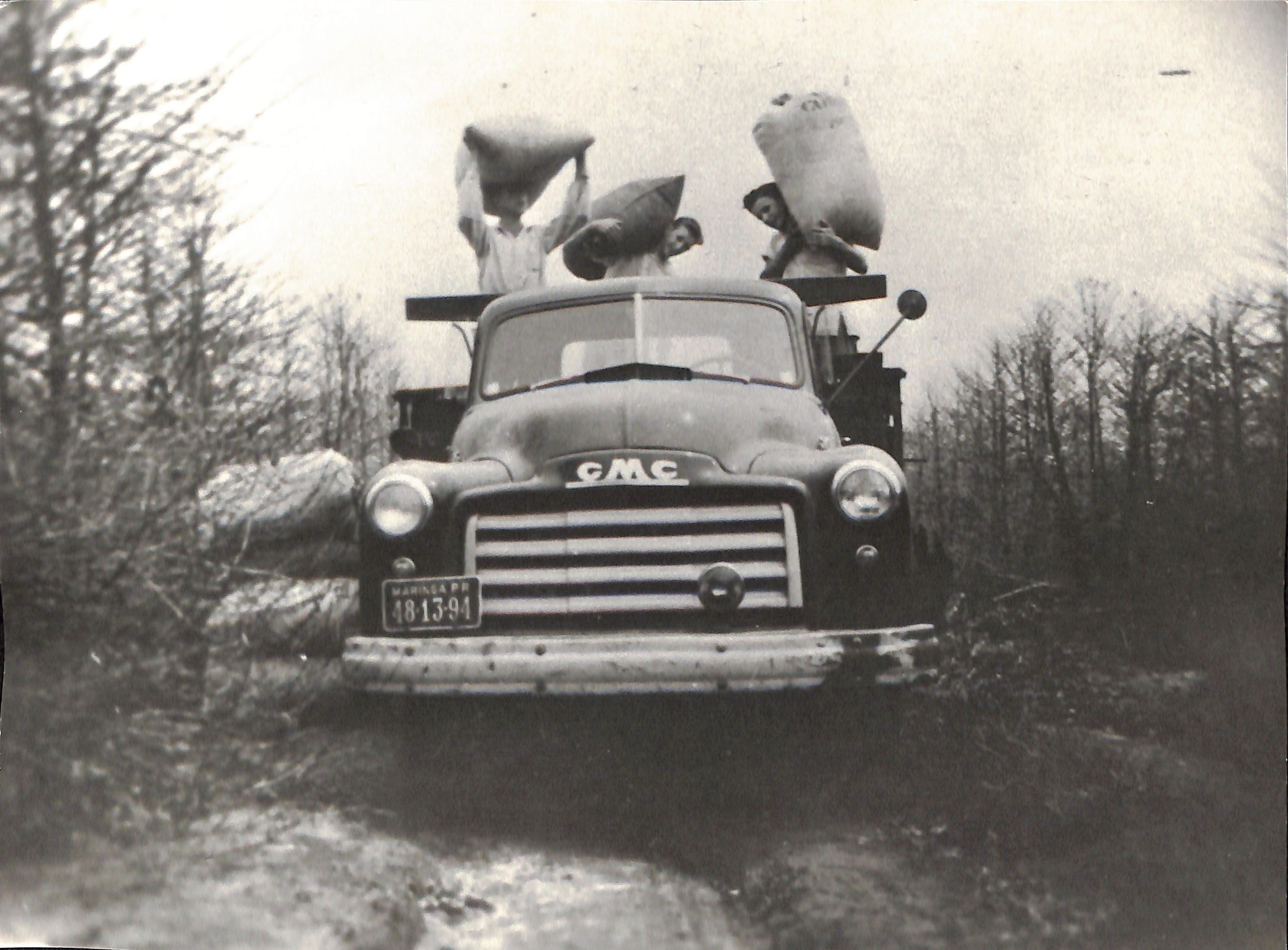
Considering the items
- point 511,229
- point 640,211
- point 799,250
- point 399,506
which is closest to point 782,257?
point 799,250

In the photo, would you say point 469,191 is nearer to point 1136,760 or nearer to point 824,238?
point 824,238

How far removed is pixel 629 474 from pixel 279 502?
3.19ft

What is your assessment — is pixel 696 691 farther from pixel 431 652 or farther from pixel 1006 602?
pixel 1006 602

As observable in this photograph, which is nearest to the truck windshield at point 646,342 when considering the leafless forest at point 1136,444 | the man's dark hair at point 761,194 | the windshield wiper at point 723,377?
the windshield wiper at point 723,377

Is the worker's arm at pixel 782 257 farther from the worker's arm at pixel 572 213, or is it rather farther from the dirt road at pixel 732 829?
the dirt road at pixel 732 829

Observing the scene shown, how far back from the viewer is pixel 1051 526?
116 inches

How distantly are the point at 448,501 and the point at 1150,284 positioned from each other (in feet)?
6.32

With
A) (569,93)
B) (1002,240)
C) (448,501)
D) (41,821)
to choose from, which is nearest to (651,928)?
(448,501)

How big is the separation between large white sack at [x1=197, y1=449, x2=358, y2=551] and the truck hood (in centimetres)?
45

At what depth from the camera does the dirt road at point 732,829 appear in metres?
2.72

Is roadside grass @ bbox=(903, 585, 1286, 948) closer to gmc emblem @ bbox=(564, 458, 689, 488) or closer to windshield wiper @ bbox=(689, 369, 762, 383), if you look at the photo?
gmc emblem @ bbox=(564, 458, 689, 488)

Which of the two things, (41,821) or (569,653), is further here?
(41,821)

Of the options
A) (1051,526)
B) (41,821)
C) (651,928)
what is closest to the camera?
(651,928)

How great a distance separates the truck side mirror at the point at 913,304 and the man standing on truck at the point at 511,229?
0.95m
